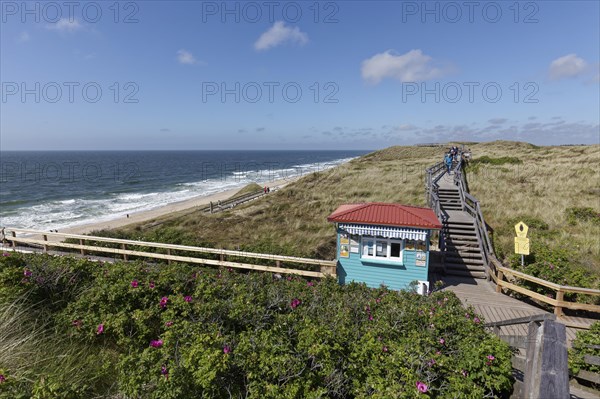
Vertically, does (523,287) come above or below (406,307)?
below

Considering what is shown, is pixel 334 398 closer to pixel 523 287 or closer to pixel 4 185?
pixel 523 287

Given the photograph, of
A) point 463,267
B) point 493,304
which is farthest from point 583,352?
point 463,267

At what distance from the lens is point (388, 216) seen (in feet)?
31.6

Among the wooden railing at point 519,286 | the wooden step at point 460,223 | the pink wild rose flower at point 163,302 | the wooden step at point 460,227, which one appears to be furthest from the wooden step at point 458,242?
the pink wild rose flower at point 163,302

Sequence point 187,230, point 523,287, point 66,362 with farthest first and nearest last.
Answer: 1. point 187,230
2. point 523,287
3. point 66,362

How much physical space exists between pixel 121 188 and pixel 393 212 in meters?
64.4

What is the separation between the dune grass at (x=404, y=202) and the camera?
13367mm

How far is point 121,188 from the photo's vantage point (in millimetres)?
60812

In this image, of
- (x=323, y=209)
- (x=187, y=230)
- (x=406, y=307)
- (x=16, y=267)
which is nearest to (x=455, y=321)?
(x=406, y=307)

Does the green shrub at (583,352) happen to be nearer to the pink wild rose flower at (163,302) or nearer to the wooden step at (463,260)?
the wooden step at (463,260)

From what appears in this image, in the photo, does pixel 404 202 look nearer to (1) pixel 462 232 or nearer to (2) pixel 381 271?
(1) pixel 462 232

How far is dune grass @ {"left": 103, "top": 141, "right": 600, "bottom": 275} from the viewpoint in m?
13.4

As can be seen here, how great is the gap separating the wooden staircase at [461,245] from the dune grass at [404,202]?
4.32 feet

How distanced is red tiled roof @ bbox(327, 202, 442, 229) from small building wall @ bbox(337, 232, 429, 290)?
0.98m
